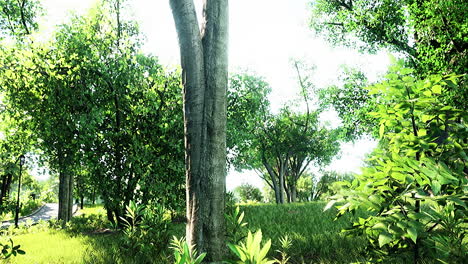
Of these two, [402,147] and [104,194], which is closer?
[402,147]

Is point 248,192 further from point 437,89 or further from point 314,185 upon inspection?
point 437,89

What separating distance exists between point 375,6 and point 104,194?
13040 mm

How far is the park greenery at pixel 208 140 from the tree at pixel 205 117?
0.06 ft

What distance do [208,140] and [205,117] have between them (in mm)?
312

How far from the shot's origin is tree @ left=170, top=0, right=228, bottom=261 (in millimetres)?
3539

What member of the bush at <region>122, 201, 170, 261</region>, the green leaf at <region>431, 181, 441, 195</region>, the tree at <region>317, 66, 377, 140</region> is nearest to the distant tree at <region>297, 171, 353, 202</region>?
the tree at <region>317, 66, 377, 140</region>

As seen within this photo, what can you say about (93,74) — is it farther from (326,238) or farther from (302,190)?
(302,190)

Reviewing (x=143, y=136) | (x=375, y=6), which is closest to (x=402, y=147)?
(x=143, y=136)

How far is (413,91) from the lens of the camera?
228cm

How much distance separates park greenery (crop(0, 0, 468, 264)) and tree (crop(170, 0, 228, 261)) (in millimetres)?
17

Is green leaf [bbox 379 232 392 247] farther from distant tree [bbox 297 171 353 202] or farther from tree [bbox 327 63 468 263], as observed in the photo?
distant tree [bbox 297 171 353 202]

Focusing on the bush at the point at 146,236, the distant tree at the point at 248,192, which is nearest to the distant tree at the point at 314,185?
the distant tree at the point at 248,192

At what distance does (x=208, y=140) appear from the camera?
3709 mm

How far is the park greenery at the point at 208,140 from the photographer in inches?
85.9
